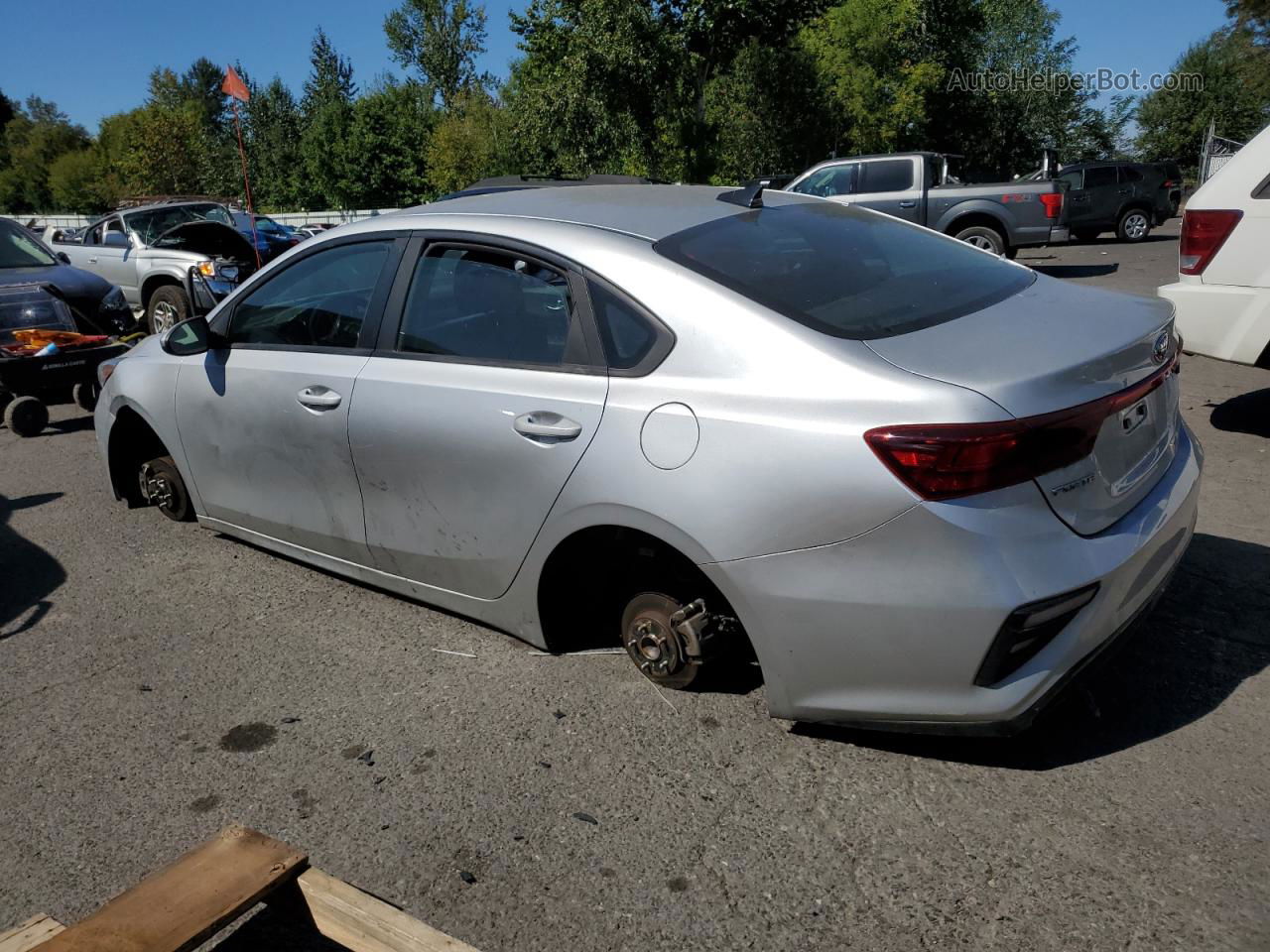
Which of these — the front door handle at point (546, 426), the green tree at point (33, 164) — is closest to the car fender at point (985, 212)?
the front door handle at point (546, 426)

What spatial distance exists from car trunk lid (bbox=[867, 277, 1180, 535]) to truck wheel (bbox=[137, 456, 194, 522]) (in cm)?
384

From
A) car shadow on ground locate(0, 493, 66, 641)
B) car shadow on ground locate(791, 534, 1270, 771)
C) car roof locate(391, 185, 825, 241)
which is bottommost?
car shadow on ground locate(791, 534, 1270, 771)

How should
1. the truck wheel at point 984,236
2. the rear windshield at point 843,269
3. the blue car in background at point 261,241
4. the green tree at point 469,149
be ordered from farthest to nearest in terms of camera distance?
1. the green tree at point 469,149
2. the truck wheel at point 984,236
3. the blue car in background at point 261,241
4. the rear windshield at point 843,269

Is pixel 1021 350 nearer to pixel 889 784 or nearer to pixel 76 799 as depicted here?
pixel 889 784

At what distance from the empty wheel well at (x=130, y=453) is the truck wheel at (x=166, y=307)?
673 cm

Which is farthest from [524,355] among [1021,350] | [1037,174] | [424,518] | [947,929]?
[1037,174]

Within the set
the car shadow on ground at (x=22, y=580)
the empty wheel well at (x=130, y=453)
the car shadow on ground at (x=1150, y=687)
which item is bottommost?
the car shadow on ground at (x=1150, y=687)

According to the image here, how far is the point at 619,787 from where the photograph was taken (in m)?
2.99

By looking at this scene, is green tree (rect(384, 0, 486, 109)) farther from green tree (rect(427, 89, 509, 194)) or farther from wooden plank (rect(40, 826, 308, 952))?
wooden plank (rect(40, 826, 308, 952))

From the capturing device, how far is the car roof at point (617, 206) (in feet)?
11.4

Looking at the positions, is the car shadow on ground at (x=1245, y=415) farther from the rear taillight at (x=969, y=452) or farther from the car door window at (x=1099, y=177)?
the car door window at (x=1099, y=177)

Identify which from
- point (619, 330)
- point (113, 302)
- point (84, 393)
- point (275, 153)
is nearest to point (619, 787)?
point (619, 330)

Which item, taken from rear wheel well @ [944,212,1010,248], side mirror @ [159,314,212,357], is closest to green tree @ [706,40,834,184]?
rear wheel well @ [944,212,1010,248]

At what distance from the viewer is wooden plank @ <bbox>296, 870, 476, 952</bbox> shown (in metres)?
2.13
